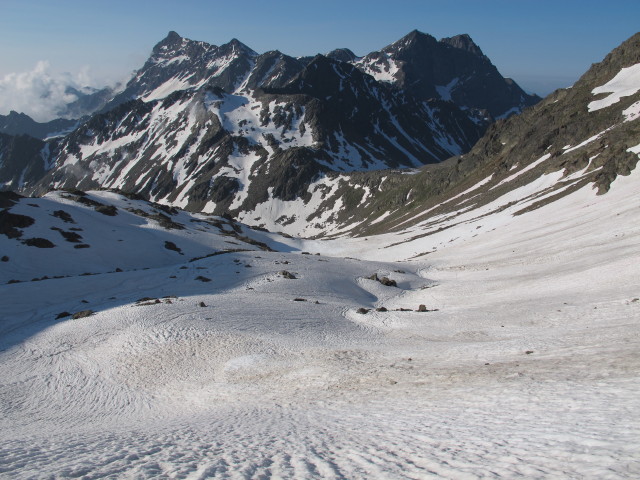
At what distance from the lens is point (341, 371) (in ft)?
62.8

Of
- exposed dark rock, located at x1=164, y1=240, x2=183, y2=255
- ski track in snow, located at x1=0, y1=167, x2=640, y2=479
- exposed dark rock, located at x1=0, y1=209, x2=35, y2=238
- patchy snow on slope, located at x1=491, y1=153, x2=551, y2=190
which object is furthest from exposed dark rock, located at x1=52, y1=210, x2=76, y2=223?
patchy snow on slope, located at x1=491, y1=153, x2=551, y2=190

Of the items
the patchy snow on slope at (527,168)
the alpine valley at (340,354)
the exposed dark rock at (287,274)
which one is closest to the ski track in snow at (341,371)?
the alpine valley at (340,354)

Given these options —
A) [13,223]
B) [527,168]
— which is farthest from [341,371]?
[527,168]

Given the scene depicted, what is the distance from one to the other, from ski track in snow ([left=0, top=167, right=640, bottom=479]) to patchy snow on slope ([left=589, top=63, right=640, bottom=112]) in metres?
70.2

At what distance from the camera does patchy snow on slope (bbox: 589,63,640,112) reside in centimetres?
9719

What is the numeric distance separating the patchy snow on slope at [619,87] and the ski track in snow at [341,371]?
7019 cm

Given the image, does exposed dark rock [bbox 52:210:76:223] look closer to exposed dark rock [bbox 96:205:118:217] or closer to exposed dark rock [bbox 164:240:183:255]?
exposed dark rock [bbox 96:205:118:217]

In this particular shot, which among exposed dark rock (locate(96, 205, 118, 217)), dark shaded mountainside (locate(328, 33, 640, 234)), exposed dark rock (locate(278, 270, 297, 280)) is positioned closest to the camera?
exposed dark rock (locate(278, 270, 297, 280))

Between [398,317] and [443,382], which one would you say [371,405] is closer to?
[443,382]

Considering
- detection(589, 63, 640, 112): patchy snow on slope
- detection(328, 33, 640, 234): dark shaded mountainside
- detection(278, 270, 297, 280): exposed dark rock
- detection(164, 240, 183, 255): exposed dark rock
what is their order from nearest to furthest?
detection(278, 270, 297, 280): exposed dark rock, detection(328, 33, 640, 234): dark shaded mountainside, detection(164, 240, 183, 255): exposed dark rock, detection(589, 63, 640, 112): patchy snow on slope

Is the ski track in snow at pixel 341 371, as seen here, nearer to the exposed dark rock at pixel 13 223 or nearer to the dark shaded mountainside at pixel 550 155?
the dark shaded mountainside at pixel 550 155

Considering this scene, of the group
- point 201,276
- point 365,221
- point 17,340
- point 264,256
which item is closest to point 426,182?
point 365,221

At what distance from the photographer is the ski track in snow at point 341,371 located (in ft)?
32.9

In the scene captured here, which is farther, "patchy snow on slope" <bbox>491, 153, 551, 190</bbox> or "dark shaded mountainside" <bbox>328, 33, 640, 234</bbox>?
"patchy snow on slope" <bbox>491, 153, 551, 190</bbox>
